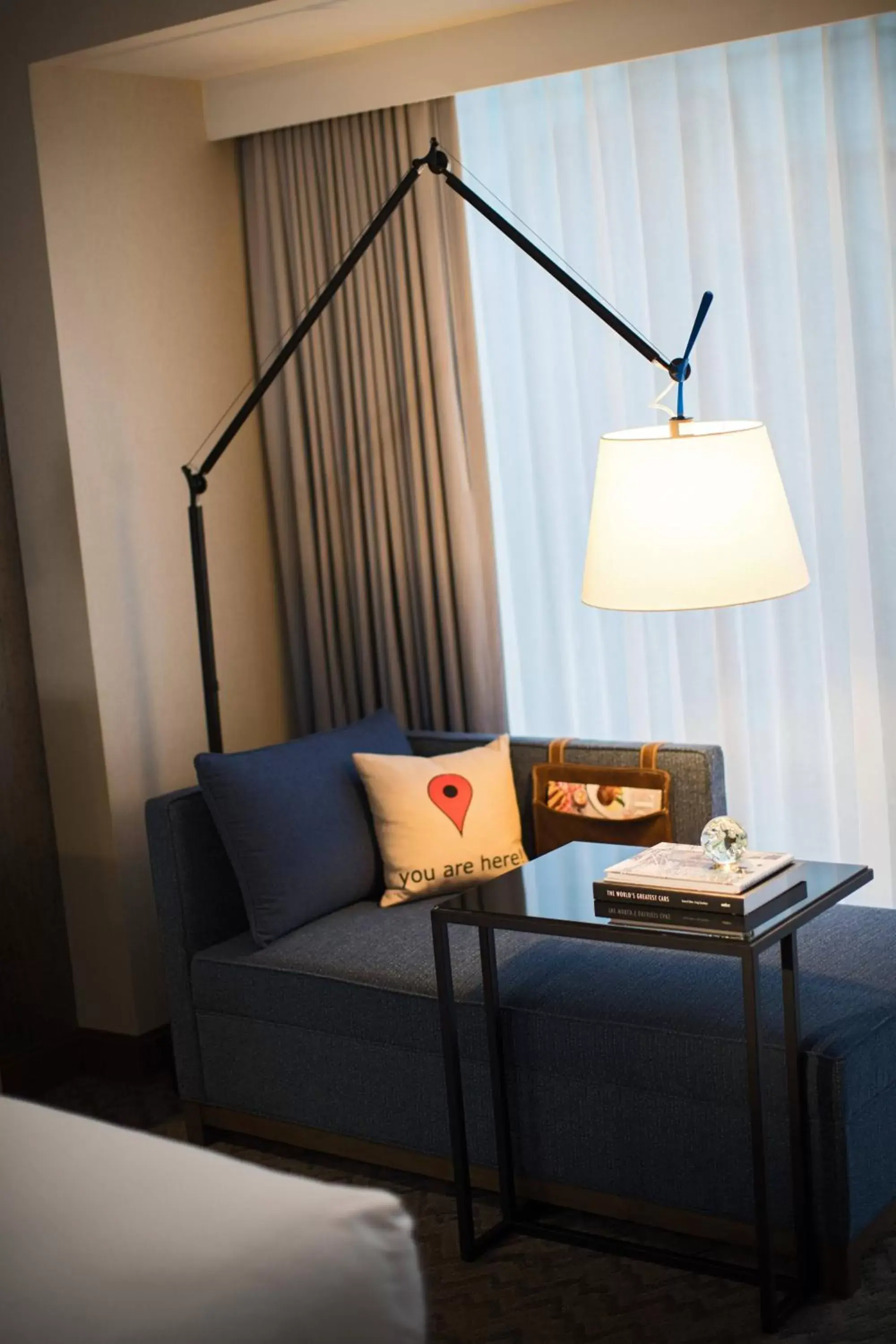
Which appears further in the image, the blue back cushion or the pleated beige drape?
the pleated beige drape

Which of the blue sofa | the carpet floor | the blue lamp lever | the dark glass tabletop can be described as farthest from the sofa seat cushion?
the blue lamp lever

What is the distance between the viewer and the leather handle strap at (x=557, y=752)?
352 centimetres

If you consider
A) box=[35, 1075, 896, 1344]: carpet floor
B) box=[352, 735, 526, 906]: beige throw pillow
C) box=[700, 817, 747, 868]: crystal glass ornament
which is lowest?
box=[35, 1075, 896, 1344]: carpet floor

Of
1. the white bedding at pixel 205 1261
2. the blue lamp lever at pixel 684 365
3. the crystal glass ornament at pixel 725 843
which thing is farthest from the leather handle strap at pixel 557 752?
the white bedding at pixel 205 1261

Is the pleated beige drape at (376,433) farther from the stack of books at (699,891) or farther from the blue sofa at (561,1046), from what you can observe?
the stack of books at (699,891)

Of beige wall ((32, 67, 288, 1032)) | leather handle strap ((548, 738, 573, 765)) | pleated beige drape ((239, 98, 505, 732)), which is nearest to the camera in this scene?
leather handle strap ((548, 738, 573, 765))

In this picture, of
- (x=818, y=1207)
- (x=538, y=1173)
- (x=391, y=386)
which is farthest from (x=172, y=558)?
(x=818, y=1207)

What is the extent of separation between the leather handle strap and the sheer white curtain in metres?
0.34

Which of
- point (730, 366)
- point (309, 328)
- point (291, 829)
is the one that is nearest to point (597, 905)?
point (291, 829)

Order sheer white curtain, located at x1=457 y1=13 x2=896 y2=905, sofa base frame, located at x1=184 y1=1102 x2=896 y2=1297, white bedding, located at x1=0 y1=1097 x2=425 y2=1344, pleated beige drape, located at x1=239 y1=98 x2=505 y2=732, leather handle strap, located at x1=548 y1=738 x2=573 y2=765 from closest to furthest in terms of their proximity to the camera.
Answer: white bedding, located at x1=0 y1=1097 x2=425 y2=1344, sofa base frame, located at x1=184 y1=1102 x2=896 y2=1297, sheer white curtain, located at x1=457 y1=13 x2=896 y2=905, leather handle strap, located at x1=548 y1=738 x2=573 y2=765, pleated beige drape, located at x1=239 y1=98 x2=505 y2=732

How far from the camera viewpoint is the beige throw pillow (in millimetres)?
3336

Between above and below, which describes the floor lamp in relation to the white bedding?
above

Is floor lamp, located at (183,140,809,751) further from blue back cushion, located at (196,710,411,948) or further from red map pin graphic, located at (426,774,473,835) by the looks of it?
blue back cushion, located at (196,710,411,948)

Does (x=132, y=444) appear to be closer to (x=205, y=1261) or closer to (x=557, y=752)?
(x=557, y=752)
